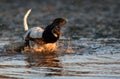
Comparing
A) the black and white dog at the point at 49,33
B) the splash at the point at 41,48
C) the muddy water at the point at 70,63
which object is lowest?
the muddy water at the point at 70,63

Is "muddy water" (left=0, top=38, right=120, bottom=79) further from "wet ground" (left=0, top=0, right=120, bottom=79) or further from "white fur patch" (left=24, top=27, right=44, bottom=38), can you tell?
"white fur patch" (left=24, top=27, right=44, bottom=38)

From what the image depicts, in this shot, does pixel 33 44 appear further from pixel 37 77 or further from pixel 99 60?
pixel 37 77

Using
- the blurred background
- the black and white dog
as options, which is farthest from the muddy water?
the blurred background

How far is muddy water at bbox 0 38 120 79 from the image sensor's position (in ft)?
35.1

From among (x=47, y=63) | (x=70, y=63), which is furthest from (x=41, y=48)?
(x=70, y=63)

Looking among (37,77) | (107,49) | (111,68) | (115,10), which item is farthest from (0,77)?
(115,10)

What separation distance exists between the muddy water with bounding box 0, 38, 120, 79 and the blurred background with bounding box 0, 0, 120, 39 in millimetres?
3065

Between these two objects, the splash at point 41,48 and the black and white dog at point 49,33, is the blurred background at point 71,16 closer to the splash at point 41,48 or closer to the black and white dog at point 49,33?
the splash at point 41,48

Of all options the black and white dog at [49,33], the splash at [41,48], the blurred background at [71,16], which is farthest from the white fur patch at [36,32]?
the blurred background at [71,16]

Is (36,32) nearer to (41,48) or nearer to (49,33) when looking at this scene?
(41,48)

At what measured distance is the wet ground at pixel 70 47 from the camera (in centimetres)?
1107

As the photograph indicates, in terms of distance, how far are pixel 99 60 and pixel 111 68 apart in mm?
1386

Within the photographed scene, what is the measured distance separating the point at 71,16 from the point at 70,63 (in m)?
14.0

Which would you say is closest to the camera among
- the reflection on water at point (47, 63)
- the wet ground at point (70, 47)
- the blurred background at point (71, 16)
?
the wet ground at point (70, 47)
